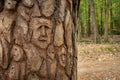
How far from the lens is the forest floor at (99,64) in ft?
32.2

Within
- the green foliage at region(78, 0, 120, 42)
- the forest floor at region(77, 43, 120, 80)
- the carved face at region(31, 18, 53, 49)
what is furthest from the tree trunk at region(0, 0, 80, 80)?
the green foliage at region(78, 0, 120, 42)

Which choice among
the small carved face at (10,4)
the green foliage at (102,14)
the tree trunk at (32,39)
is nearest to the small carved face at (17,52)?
the tree trunk at (32,39)

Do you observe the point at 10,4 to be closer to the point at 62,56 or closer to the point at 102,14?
the point at 62,56

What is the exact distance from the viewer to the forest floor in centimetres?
983

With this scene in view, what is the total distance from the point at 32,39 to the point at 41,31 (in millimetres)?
120

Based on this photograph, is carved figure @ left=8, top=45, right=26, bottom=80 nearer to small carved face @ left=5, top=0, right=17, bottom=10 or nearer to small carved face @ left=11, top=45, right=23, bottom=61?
small carved face @ left=11, top=45, right=23, bottom=61

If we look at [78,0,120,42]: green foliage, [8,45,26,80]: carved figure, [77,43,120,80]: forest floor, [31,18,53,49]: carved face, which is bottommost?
[77,43,120,80]: forest floor

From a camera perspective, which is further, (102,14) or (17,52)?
(102,14)

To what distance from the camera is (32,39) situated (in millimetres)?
2691

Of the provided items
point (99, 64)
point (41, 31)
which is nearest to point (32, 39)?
point (41, 31)

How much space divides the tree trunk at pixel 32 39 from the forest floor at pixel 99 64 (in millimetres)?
6896

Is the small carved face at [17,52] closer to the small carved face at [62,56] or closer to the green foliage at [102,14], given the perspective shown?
the small carved face at [62,56]

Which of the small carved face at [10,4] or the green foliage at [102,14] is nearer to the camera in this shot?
the small carved face at [10,4]

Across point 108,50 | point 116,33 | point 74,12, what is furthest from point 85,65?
point 116,33
